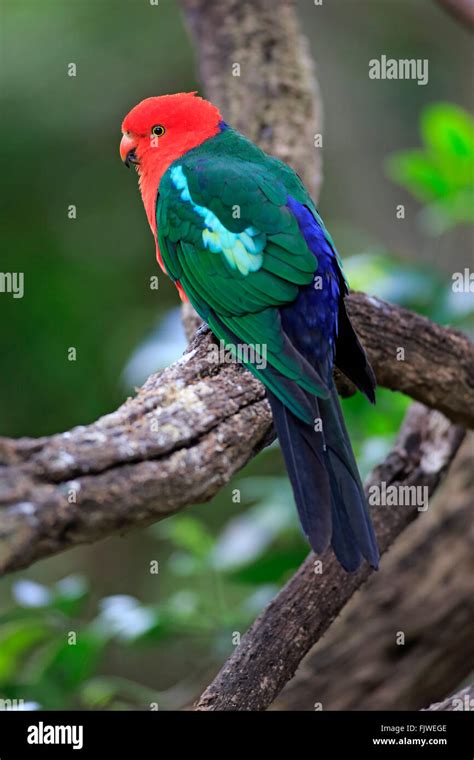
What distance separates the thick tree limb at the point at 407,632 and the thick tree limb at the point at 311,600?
0.54 metres

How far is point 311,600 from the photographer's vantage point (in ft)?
8.30

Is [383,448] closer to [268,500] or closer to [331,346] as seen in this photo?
[268,500]

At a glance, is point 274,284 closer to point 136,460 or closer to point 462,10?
point 136,460

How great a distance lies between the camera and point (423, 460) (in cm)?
295

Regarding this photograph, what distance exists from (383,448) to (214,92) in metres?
1.59

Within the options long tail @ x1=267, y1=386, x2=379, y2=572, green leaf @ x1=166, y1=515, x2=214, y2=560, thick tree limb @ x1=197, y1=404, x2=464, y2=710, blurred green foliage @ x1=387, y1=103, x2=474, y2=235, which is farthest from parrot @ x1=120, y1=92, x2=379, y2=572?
green leaf @ x1=166, y1=515, x2=214, y2=560

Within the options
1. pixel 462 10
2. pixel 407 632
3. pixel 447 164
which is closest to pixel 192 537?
pixel 407 632

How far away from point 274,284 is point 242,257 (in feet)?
0.46

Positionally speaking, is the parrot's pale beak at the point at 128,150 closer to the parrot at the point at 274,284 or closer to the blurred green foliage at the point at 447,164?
the parrot at the point at 274,284

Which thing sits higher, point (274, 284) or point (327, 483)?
point (274, 284)

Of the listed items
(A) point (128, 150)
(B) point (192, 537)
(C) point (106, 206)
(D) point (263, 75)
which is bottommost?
(B) point (192, 537)

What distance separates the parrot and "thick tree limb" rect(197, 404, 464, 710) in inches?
19.2

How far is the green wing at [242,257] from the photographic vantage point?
88.0 inches
